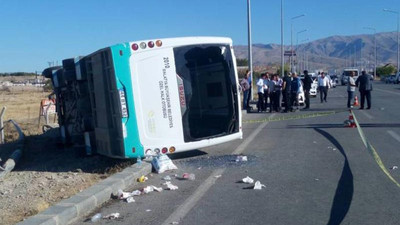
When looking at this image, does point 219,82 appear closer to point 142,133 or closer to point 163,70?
point 163,70

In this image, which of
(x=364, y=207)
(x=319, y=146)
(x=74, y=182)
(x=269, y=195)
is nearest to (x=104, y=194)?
(x=74, y=182)

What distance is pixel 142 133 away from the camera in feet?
32.2

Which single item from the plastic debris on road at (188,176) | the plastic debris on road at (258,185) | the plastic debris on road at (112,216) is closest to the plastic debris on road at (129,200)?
the plastic debris on road at (112,216)

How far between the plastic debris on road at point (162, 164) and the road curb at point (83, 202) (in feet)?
1.90

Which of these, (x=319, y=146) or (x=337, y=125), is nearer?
(x=319, y=146)

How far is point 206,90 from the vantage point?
1078 centimetres

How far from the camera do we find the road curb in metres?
6.30

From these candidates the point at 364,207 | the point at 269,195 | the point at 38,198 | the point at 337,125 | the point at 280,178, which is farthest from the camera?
the point at 337,125

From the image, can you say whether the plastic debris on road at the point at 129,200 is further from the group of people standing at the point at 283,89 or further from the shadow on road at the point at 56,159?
the group of people standing at the point at 283,89

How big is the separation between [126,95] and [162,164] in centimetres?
151

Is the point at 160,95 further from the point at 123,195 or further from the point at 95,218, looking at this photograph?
the point at 95,218

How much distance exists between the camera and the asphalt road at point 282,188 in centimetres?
660

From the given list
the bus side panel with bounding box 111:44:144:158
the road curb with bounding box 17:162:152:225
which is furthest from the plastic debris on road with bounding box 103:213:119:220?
the bus side panel with bounding box 111:44:144:158

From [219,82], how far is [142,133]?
217 cm
